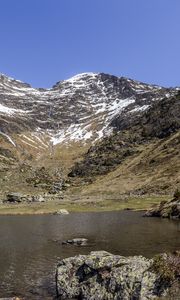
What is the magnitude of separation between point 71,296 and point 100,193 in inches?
6242

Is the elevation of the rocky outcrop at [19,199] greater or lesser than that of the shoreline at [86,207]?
greater

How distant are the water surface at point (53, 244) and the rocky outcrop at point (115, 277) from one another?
239 cm

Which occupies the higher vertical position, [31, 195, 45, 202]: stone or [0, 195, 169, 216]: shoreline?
[31, 195, 45, 202]: stone

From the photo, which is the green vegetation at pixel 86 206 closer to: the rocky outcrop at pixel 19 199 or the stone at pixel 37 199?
the rocky outcrop at pixel 19 199

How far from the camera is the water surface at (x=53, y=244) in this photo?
4222cm

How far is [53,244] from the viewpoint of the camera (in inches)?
2564

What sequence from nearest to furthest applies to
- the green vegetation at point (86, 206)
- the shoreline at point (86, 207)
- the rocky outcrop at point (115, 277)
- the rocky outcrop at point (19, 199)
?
the rocky outcrop at point (115, 277) → the shoreline at point (86, 207) → the green vegetation at point (86, 206) → the rocky outcrop at point (19, 199)

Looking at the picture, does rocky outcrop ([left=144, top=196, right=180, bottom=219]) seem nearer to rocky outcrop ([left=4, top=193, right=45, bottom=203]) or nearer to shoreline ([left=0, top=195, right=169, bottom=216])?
shoreline ([left=0, top=195, right=169, bottom=216])

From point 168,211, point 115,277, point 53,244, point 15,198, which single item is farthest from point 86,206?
point 115,277

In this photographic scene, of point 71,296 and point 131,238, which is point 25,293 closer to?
point 71,296

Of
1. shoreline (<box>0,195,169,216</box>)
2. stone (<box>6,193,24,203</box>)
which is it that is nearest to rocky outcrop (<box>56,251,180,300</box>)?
shoreline (<box>0,195,169,216</box>)

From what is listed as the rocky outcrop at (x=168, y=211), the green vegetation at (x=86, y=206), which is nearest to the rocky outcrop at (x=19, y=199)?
the green vegetation at (x=86, y=206)

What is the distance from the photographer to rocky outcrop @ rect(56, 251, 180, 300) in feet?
104

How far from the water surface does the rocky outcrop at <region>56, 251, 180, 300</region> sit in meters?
2.39
